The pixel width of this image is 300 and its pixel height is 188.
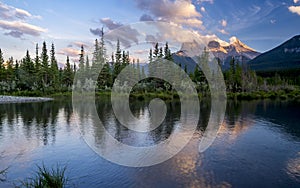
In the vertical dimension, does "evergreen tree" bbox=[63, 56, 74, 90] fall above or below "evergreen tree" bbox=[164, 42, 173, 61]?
below

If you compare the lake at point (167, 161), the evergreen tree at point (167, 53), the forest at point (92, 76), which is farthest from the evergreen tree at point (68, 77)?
the lake at point (167, 161)

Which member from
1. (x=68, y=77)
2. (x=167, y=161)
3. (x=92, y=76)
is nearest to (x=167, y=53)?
(x=92, y=76)

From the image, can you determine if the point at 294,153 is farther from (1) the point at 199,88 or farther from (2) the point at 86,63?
(2) the point at 86,63

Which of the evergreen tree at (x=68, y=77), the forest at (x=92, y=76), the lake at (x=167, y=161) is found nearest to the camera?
the lake at (x=167, y=161)

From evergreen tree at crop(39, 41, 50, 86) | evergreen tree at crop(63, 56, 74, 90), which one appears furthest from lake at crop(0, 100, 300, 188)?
evergreen tree at crop(63, 56, 74, 90)

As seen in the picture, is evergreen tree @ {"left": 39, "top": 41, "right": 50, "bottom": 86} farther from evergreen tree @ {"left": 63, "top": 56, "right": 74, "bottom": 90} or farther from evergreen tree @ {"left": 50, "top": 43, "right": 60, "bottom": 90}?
evergreen tree @ {"left": 63, "top": 56, "right": 74, "bottom": 90}

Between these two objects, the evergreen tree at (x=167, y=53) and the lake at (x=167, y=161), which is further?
the evergreen tree at (x=167, y=53)

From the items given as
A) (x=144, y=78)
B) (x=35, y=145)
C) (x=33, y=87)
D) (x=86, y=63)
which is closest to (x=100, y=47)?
(x=86, y=63)

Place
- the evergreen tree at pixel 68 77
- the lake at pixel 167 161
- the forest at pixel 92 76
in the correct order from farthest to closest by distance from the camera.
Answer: the evergreen tree at pixel 68 77, the forest at pixel 92 76, the lake at pixel 167 161

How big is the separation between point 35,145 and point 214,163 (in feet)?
32.6

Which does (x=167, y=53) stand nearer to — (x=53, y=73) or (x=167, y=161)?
(x=53, y=73)

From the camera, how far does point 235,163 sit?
39.0ft

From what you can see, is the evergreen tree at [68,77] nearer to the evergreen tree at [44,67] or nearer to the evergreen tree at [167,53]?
the evergreen tree at [44,67]

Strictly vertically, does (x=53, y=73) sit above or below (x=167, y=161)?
above
